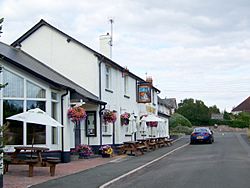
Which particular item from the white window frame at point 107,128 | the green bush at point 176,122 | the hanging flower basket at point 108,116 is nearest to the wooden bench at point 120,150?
the white window frame at point 107,128

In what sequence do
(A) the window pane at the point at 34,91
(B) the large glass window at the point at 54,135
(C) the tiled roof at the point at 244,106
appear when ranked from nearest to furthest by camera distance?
(A) the window pane at the point at 34,91 < (B) the large glass window at the point at 54,135 < (C) the tiled roof at the point at 244,106

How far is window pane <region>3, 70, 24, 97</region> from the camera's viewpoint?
17.9 meters

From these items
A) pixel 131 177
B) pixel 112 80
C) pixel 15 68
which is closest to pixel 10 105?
pixel 15 68

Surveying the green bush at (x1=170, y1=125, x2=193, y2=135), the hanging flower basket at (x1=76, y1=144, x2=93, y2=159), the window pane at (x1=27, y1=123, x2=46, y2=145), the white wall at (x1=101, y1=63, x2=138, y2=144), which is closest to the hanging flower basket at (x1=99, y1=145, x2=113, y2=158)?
the hanging flower basket at (x1=76, y1=144, x2=93, y2=159)

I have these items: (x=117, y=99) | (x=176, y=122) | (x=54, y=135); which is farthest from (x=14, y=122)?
(x=176, y=122)

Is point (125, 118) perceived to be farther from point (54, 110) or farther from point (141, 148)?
point (54, 110)

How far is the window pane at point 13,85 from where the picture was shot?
17859 millimetres

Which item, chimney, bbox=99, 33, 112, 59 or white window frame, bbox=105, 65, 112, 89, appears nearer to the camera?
white window frame, bbox=105, 65, 112, 89

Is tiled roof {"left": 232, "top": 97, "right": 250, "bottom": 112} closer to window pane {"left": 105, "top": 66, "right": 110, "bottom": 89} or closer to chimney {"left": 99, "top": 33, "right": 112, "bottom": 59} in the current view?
chimney {"left": 99, "top": 33, "right": 112, "bottom": 59}

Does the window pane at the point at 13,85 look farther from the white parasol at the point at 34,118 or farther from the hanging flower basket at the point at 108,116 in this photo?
the hanging flower basket at the point at 108,116

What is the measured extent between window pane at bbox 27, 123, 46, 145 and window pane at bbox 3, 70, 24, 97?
1.35m

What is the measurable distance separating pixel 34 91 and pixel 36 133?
5.53 feet

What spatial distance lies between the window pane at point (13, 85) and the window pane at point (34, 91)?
1.23ft

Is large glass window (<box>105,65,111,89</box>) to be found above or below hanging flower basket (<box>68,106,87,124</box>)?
above
